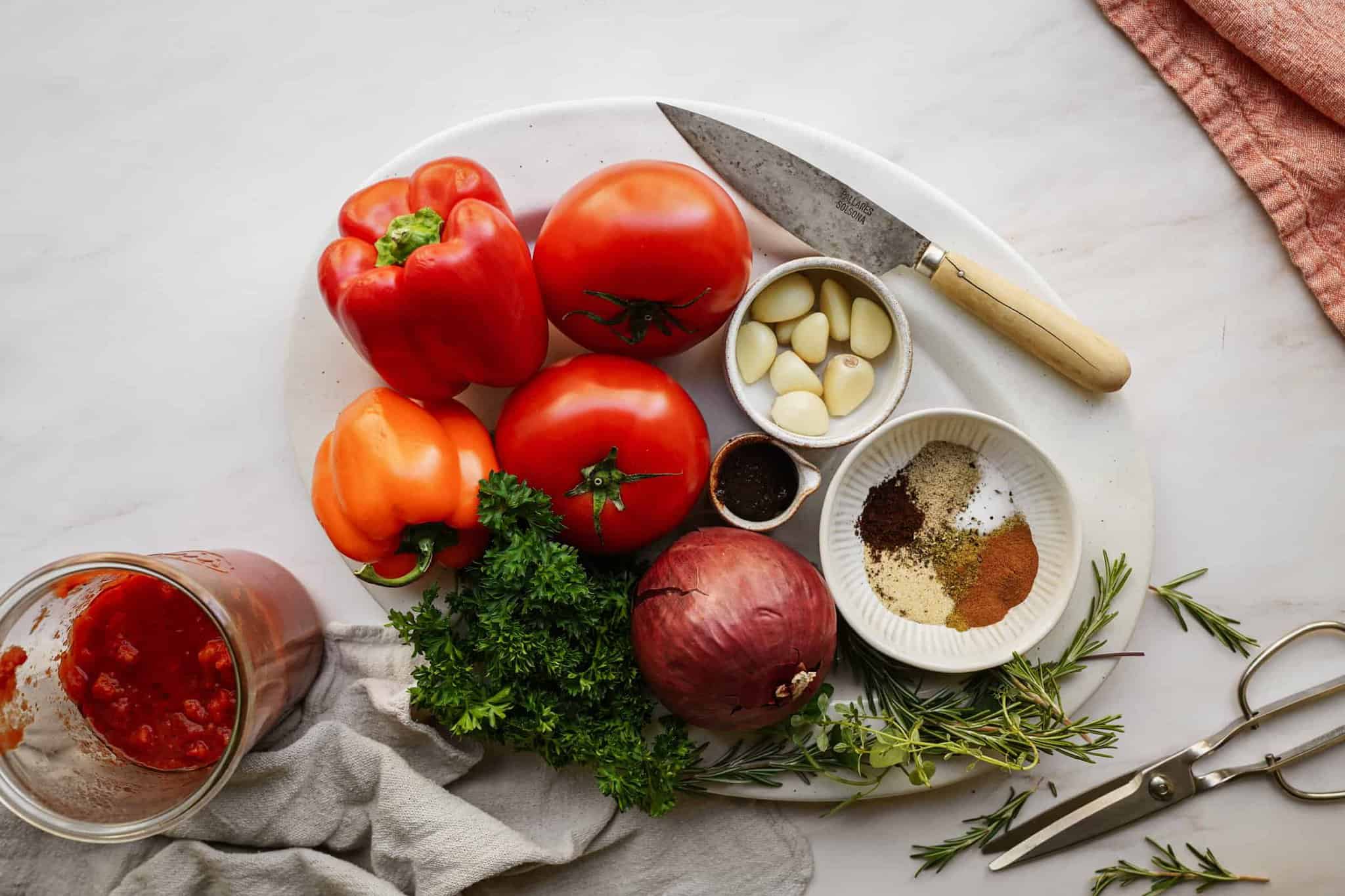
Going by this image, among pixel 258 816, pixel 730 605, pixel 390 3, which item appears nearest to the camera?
pixel 730 605

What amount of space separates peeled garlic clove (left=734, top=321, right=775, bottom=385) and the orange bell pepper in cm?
34

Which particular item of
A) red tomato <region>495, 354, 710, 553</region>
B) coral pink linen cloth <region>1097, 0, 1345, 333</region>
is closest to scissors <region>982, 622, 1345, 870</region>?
coral pink linen cloth <region>1097, 0, 1345, 333</region>

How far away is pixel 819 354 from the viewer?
1.18m

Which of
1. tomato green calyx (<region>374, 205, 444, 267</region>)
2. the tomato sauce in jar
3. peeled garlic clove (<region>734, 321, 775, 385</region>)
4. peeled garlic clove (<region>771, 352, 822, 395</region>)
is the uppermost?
tomato green calyx (<region>374, 205, 444, 267</region>)

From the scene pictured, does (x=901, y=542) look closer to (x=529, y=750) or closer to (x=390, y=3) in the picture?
(x=529, y=750)

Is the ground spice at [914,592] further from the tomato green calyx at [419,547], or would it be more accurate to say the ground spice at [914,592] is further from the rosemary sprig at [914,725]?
the tomato green calyx at [419,547]

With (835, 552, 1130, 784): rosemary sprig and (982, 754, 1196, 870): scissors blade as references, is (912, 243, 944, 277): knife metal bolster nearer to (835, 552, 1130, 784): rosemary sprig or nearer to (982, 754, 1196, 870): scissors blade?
(835, 552, 1130, 784): rosemary sprig

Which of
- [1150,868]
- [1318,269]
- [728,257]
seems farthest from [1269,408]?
[728,257]

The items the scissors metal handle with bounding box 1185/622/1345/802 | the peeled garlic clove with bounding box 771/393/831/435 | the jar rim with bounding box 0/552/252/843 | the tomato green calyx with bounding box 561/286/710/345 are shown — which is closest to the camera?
the jar rim with bounding box 0/552/252/843

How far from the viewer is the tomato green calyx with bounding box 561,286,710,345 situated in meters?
1.04

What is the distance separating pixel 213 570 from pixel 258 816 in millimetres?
327

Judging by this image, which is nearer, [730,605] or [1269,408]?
[730,605]

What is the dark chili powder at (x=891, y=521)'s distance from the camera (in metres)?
1.20

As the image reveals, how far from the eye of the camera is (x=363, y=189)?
3.57 ft
